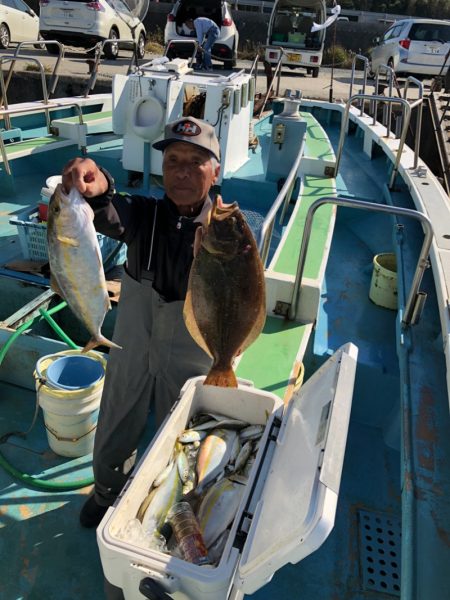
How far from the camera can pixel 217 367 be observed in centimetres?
192

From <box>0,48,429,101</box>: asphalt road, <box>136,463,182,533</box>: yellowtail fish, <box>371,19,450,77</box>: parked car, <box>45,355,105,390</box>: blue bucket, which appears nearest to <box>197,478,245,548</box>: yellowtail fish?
<box>136,463,182,533</box>: yellowtail fish

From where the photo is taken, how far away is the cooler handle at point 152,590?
1471mm

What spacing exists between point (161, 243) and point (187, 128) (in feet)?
1.79

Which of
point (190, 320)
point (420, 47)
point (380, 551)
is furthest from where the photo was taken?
point (420, 47)

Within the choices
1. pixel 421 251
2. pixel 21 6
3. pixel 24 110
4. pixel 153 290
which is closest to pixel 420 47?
pixel 24 110

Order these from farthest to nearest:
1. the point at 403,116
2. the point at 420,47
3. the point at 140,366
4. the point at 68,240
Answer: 1. the point at 420,47
2. the point at 403,116
3. the point at 140,366
4. the point at 68,240

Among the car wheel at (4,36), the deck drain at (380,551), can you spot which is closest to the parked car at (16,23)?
the car wheel at (4,36)

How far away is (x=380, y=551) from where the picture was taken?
2.66 m

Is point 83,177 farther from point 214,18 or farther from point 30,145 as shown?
point 214,18

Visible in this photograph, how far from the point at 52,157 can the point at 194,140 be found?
612cm

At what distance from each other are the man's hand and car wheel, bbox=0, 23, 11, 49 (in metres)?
16.6

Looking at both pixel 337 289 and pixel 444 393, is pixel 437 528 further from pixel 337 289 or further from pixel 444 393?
pixel 337 289

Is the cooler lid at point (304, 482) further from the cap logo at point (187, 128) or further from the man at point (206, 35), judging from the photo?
the man at point (206, 35)

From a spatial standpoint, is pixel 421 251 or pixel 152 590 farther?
pixel 421 251
